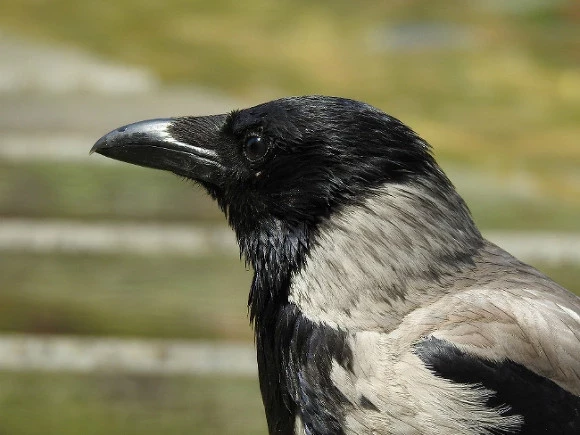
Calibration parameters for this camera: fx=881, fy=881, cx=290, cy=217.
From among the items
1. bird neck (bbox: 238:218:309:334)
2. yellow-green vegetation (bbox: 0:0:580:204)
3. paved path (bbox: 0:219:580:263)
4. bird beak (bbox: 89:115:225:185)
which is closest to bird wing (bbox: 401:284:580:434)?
bird neck (bbox: 238:218:309:334)

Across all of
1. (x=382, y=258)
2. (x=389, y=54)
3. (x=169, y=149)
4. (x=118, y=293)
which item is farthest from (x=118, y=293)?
(x=382, y=258)

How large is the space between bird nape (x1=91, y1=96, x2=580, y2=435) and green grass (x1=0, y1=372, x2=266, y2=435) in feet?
9.24

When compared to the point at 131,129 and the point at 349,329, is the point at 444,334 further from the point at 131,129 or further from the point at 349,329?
the point at 131,129

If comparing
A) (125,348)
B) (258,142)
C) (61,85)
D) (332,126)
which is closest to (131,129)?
(258,142)

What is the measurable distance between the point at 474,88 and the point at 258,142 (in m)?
3.74

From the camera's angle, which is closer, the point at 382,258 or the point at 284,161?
the point at 382,258

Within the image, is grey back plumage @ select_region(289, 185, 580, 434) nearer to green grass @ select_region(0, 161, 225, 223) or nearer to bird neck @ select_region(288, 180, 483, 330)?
bird neck @ select_region(288, 180, 483, 330)

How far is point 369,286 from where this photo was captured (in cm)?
185

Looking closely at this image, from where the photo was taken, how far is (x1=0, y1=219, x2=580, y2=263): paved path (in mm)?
5113

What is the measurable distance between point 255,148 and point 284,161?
9cm

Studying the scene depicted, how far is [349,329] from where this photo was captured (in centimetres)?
181

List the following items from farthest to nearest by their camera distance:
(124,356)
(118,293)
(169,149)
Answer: (118,293) → (124,356) → (169,149)

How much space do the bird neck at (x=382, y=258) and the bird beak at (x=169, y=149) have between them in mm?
358

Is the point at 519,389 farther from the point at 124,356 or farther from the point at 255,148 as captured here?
the point at 124,356
